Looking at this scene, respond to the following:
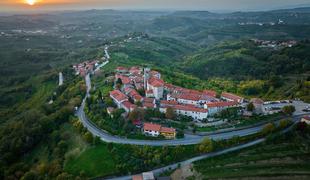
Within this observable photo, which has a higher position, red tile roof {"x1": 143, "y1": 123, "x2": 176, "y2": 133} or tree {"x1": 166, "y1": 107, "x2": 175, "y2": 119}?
tree {"x1": 166, "y1": 107, "x2": 175, "y2": 119}

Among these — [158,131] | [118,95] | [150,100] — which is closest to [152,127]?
[158,131]

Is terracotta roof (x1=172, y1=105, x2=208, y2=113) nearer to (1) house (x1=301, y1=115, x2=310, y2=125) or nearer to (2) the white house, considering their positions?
(2) the white house

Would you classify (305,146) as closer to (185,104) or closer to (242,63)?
(185,104)

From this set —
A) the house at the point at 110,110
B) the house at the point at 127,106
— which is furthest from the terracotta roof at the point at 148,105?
the house at the point at 110,110

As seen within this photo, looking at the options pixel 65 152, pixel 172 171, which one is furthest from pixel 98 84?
pixel 172 171

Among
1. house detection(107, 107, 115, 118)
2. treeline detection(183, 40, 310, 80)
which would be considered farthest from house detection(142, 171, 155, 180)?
treeline detection(183, 40, 310, 80)

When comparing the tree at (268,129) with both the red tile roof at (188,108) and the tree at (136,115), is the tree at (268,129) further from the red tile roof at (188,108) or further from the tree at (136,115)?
the tree at (136,115)
